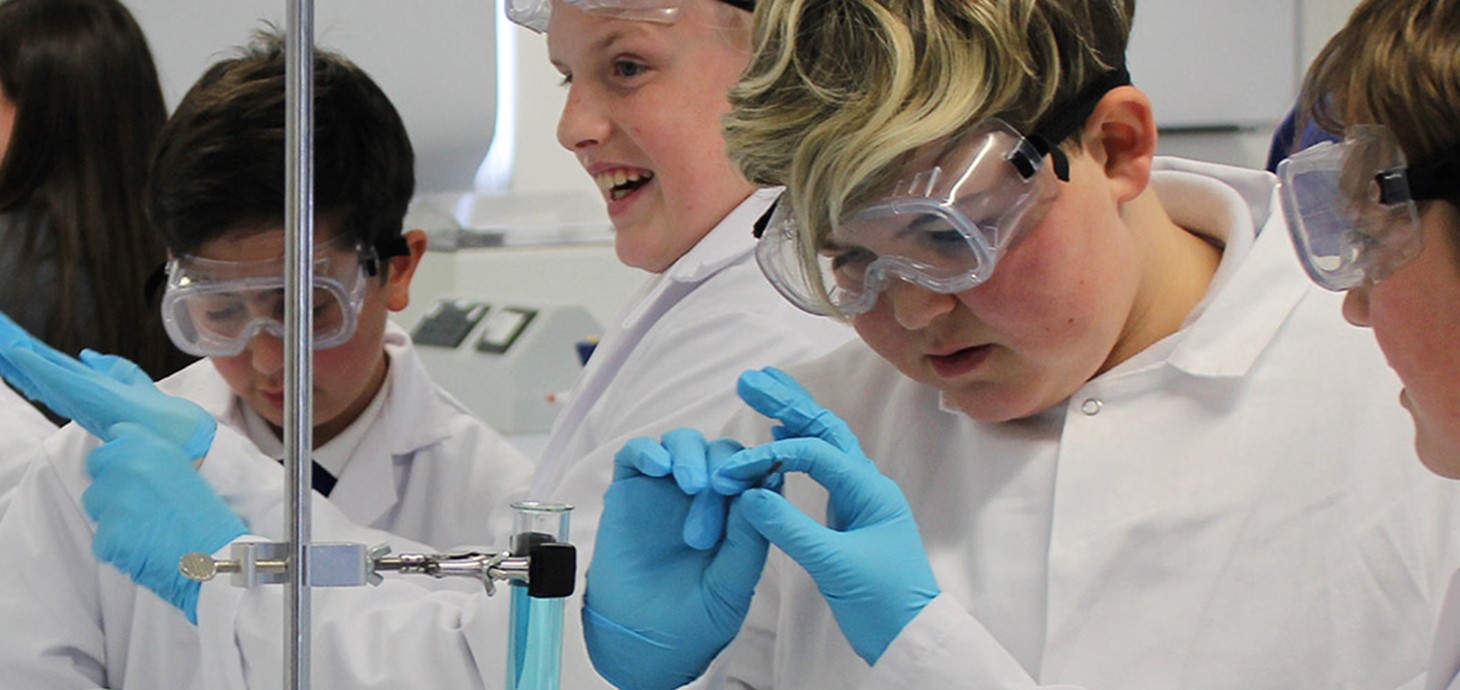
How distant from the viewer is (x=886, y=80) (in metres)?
1.21

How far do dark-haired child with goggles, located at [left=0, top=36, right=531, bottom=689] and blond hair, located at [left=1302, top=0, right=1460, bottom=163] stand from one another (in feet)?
Result: 2.25

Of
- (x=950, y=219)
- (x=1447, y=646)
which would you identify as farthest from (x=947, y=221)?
(x=1447, y=646)

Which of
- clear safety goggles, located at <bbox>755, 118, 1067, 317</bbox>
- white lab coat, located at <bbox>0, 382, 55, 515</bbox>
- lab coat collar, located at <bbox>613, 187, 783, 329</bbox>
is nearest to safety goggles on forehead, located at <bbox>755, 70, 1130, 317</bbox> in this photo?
clear safety goggles, located at <bbox>755, 118, 1067, 317</bbox>

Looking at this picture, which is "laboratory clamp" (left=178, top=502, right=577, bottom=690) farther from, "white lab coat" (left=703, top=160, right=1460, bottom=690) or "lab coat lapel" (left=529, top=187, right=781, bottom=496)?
"white lab coat" (left=703, top=160, right=1460, bottom=690)

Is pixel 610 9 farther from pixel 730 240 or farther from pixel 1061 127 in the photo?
pixel 1061 127

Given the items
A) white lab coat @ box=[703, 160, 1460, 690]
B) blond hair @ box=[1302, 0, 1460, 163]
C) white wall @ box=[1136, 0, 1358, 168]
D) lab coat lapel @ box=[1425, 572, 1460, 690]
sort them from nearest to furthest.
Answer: blond hair @ box=[1302, 0, 1460, 163]
lab coat lapel @ box=[1425, 572, 1460, 690]
white lab coat @ box=[703, 160, 1460, 690]
white wall @ box=[1136, 0, 1358, 168]

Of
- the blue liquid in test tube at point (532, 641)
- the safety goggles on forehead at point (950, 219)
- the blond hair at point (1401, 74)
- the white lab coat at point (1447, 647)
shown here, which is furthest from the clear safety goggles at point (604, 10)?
the white lab coat at point (1447, 647)

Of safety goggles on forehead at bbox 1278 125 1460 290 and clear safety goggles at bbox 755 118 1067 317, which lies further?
clear safety goggles at bbox 755 118 1067 317

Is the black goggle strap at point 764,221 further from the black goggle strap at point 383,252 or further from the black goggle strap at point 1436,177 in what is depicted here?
the black goggle strap at point 1436,177

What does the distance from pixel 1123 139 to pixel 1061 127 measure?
0.09m

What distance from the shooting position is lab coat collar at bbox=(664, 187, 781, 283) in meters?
1.42

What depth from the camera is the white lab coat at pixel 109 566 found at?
1229 millimetres

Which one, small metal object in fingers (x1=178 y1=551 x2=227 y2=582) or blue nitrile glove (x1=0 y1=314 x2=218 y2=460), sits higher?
blue nitrile glove (x1=0 y1=314 x2=218 y2=460)

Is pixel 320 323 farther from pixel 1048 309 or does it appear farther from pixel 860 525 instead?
pixel 1048 309
